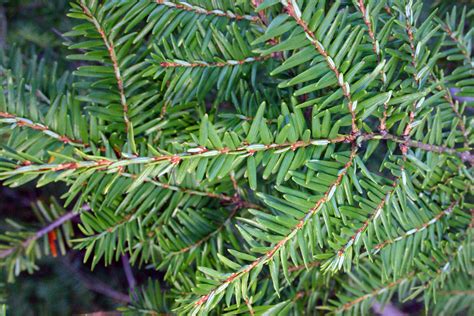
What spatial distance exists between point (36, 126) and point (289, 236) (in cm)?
29

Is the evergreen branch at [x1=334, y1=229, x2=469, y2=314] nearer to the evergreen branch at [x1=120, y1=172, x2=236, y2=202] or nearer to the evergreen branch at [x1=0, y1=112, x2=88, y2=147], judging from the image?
the evergreen branch at [x1=120, y1=172, x2=236, y2=202]

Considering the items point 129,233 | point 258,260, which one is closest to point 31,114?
point 129,233

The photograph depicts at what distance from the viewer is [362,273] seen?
619 millimetres

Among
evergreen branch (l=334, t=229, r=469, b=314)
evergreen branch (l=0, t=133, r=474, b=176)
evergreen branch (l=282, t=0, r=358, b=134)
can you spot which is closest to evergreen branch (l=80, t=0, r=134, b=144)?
evergreen branch (l=0, t=133, r=474, b=176)

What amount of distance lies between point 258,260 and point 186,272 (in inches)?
6.5

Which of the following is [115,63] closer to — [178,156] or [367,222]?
[178,156]

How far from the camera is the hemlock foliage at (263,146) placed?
0.43m

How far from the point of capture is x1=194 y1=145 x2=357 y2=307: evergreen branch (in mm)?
442

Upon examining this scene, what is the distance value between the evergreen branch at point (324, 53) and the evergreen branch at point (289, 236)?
41mm

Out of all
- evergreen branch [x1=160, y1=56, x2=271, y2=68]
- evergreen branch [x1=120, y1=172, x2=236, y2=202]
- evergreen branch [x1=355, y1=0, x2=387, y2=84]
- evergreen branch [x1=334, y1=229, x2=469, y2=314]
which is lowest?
evergreen branch [x1=334, y1=229, x2=469, y2=314]

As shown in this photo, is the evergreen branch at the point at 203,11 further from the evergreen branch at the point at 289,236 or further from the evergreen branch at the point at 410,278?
the evergreen branch at the point at 410,278

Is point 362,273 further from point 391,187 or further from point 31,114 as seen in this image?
point 31,114

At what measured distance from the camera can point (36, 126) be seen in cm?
50

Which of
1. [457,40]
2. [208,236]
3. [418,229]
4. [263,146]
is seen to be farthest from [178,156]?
[457,40]
